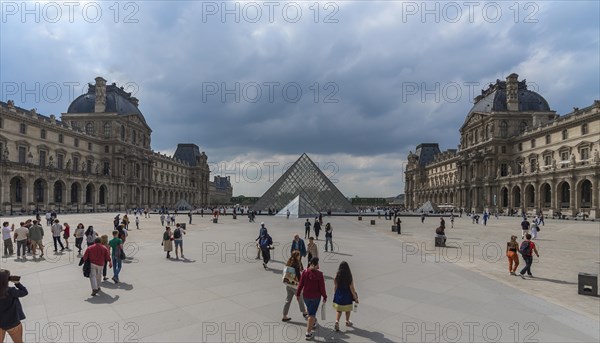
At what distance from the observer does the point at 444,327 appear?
5.80 metres

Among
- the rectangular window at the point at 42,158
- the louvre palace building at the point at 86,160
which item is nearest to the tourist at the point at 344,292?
the louvre palace building at the point at 86,160

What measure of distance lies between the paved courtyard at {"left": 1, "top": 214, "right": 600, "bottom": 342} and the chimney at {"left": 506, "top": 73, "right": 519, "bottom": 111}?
65782 millimetres

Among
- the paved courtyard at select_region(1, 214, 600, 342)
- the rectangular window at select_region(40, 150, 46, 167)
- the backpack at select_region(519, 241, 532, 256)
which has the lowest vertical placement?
the paved courtyard at select_region(1, 214, 600, 342)

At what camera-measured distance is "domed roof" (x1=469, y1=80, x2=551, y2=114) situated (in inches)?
2657

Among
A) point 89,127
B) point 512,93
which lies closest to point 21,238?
point 89,127

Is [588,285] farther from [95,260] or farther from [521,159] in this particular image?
[521,159]

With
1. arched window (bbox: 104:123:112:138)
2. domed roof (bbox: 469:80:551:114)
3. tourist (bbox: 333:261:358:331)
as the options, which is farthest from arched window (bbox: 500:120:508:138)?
arched window (bbox: 104:123:112:138)

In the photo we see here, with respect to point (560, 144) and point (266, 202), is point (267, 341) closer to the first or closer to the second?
point (266, 202)

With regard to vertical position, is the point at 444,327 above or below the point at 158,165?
below

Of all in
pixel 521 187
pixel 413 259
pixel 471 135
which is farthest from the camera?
pixel 471 135

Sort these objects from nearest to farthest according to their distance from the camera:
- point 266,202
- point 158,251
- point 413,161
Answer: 1. point 158,251
2. point 266,202
3. point 413,161

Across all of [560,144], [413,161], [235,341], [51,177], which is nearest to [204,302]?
[235,341]

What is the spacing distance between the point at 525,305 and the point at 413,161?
113m

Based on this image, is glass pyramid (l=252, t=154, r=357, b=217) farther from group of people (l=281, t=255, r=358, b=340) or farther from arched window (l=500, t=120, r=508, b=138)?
group of people (l=281, t=255, r=358, b=340)
